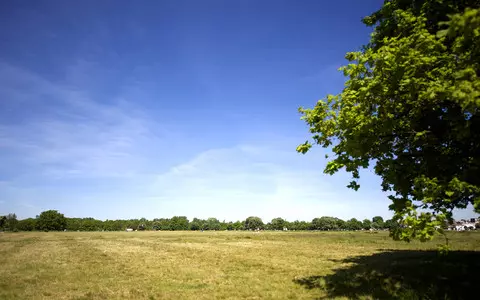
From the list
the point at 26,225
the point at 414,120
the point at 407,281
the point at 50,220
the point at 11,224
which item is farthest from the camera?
the point at 11,224

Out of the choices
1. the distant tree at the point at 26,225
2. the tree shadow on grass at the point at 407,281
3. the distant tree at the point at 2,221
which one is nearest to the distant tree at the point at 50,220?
the distant tree at the point at 26,225

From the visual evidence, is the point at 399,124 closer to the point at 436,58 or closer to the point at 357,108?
the point at 357,108

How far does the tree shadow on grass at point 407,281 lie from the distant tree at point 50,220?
660 feet

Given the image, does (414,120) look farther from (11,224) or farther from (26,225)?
(11,224)

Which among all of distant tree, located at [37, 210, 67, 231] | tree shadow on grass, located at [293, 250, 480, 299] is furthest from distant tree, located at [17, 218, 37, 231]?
tree shadow on grass, located at [293, 250, 480, 299]

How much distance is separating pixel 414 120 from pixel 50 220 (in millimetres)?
210852

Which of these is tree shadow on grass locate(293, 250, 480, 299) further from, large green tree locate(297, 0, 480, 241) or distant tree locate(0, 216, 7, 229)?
distant tree locate(0, 216, 7, 229)

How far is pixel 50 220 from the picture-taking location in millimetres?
175625

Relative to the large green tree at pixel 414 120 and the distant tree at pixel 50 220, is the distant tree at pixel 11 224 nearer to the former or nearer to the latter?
the distant tree at pixel 50 220

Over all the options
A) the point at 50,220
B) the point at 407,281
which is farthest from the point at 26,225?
the point at 407,281

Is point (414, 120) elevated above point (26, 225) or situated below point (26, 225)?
above

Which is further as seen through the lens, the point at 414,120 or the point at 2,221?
the point at 2,221

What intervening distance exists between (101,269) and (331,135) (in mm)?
23313

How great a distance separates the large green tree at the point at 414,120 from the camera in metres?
9.62
